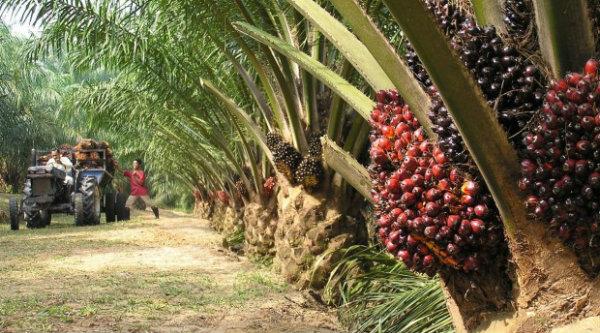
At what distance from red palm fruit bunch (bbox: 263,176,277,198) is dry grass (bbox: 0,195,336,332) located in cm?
83

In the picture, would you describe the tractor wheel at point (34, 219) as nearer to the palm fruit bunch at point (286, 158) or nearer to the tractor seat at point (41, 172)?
the tractor seat at point (41, 172)

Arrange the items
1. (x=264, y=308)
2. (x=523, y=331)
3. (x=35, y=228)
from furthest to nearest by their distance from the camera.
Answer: (x=35, y=228), (x=264, y=308), (x=523, y=331)

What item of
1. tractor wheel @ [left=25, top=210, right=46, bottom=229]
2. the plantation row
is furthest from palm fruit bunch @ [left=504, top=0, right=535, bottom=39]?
tractor wheel @ [left=25, top=210, right=46, bottom=229]

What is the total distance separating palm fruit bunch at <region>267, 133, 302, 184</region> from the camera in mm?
5641

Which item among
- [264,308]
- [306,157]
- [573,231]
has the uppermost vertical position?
[306,157]

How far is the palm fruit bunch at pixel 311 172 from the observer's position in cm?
545

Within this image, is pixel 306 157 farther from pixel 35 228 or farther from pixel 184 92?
pixel 35 228

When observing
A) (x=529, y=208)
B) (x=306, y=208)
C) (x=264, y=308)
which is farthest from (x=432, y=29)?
(x=306, y=208)

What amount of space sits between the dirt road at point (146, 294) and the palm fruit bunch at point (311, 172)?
909 mm

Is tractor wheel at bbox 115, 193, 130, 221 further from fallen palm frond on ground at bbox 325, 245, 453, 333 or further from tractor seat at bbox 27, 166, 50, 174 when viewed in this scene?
fallen palm frond on ground at bbox 325, 245, 453, 333

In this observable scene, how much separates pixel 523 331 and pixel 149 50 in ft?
24.1

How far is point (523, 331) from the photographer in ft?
6.04

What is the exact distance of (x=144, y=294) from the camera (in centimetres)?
554

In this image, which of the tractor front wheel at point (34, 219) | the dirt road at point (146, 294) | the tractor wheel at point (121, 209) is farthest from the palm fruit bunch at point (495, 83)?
the tractor wheel at point (121, 209)
